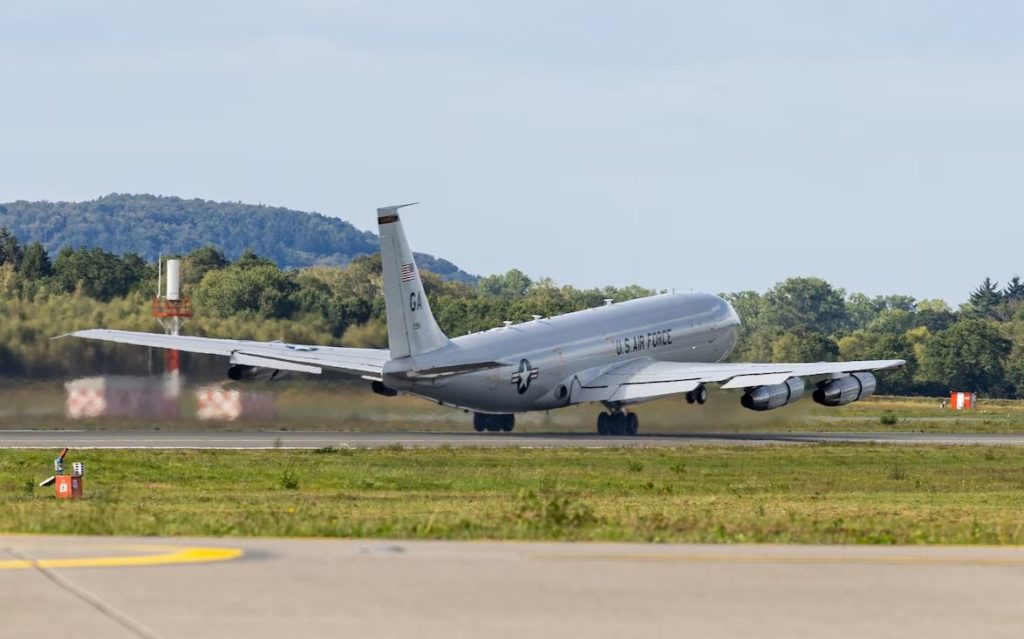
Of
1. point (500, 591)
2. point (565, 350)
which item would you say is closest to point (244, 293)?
→ point (565, 350)

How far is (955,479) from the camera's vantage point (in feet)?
164

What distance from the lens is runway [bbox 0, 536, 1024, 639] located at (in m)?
13.8

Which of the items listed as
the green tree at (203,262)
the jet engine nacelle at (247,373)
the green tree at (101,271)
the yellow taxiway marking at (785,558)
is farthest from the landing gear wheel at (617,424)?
the green tree at (203,262)

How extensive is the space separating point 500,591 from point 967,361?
548ft

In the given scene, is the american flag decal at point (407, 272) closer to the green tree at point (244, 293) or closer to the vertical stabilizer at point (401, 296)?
the vertical stabilizer at point (401, 296)

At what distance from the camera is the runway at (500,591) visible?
45.4 ft

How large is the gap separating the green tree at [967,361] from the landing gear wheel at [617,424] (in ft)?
355

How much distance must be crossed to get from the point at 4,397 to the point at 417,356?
17281 mm

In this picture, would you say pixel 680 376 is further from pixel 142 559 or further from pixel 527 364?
pixel 142 559

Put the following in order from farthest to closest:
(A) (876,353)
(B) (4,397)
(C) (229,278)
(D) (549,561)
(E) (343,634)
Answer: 1. (A) (876,353)
2. (C) (229,278)
3. (B) (4,397)
4. (D) (549,561)
5. (E) (343,634)

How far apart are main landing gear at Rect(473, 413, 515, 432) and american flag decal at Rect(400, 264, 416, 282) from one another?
36.1ft

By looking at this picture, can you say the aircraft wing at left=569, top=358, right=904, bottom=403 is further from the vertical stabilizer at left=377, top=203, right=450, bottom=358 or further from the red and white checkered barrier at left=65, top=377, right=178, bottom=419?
the red and white checkered barrier at left=65, top=377, right=178, bottom=419

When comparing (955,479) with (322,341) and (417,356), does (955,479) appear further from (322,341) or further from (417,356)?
(322,341)

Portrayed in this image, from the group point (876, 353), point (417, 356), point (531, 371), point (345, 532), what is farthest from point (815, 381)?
point (876, 353)
